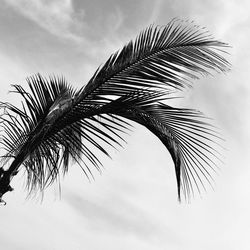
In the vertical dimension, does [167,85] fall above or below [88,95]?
above

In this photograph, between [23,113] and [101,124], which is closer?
[101,124]

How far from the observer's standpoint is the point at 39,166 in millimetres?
3477

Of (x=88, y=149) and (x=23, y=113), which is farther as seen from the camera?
(x=23, y=113)

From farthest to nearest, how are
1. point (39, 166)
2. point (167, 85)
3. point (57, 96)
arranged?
point (57, 96) → point (39, 166) → point (167, 85)

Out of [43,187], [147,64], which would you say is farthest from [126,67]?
[43,187]

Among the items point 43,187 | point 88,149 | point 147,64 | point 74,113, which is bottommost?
point 43,187

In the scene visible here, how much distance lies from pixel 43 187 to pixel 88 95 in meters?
0.94

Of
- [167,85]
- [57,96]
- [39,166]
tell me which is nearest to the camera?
[167,85]

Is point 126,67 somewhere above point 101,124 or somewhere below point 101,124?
above

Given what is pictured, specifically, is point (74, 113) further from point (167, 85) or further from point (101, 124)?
point (167, 85)

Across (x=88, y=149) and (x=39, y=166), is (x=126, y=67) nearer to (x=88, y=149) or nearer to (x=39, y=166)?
(x=88, y=149)

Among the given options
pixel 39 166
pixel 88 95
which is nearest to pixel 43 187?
pixel 39 166

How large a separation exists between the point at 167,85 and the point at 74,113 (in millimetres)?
811

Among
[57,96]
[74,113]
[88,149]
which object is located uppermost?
[57,96]
